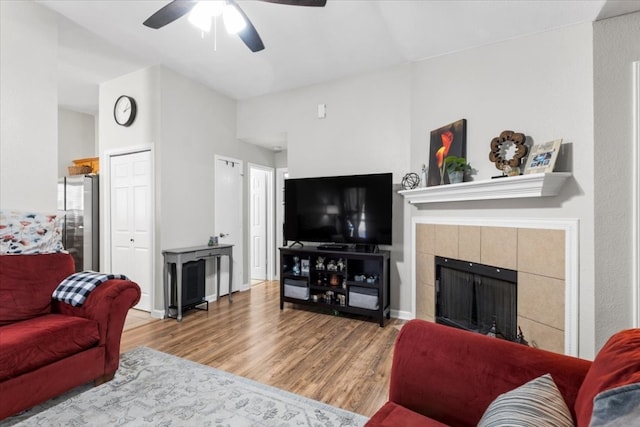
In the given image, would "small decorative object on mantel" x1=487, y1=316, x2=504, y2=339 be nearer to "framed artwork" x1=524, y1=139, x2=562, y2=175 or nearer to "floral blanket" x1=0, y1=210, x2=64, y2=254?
"framed artwork" x1=524, y1=139, x2=562, y2=175

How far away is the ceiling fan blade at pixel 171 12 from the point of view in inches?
77.0

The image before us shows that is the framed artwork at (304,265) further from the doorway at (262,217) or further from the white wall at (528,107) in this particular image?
the doorway at (262,217)

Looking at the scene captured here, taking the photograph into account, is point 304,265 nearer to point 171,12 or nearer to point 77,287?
point 77,287

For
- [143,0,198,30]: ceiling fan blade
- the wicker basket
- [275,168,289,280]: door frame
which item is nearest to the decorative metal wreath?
[143,0,198,30]: ceiling fan blade

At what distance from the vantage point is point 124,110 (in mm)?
3777

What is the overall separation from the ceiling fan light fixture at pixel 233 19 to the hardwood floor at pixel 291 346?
8.16ft

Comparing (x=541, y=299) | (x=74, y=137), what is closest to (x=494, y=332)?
(x=541, y=299)

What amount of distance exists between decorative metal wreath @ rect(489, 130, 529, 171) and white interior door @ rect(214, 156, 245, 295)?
11.0 ft

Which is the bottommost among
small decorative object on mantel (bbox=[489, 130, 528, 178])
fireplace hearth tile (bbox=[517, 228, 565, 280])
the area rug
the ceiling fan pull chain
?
the area rug

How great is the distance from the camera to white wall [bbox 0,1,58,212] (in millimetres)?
2361

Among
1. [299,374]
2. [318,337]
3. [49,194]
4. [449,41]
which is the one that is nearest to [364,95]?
[449,41]

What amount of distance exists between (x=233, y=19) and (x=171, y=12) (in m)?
0.41

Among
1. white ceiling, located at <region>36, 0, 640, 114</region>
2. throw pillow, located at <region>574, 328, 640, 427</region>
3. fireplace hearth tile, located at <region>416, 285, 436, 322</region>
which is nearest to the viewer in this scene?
throw pillow, located at <region>574, 328, 640, 427</region>

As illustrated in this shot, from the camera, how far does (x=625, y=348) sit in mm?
872
